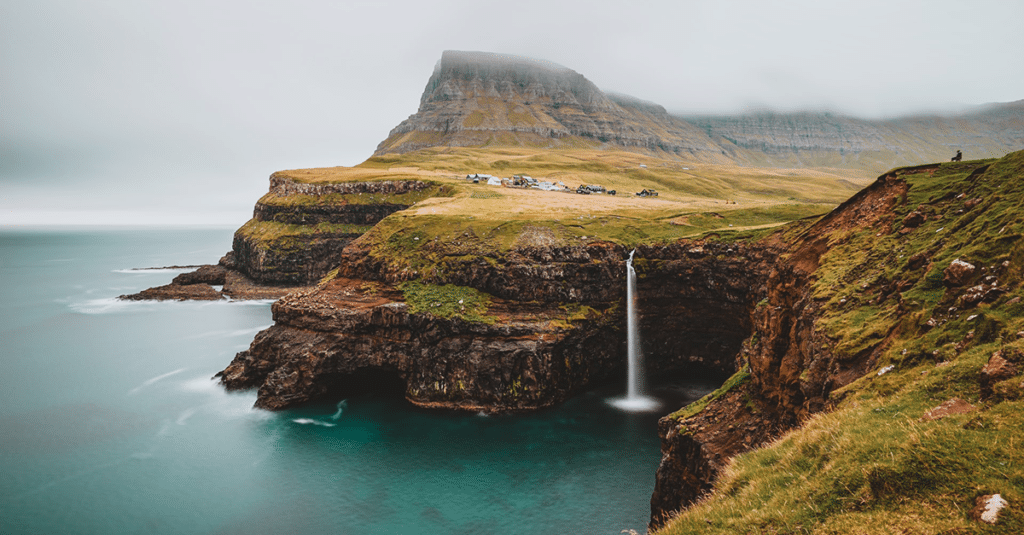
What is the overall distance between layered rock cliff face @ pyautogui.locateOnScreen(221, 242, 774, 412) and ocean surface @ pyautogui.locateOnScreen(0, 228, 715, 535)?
2595 mm

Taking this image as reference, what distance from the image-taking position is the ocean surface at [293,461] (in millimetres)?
33531

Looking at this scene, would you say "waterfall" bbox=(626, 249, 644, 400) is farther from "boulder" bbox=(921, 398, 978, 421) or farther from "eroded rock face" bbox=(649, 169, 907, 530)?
"boulder" bbox=(921, 398, 978, 421)

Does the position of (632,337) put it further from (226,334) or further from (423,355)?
(226,334)

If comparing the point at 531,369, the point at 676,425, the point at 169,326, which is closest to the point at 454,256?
the point at 531,369

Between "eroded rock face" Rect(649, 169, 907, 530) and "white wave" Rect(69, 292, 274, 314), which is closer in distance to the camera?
"eroded rock face" Rect(649, 169, 907, 530)

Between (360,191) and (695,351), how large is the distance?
291 ft

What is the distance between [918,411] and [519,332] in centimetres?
4053

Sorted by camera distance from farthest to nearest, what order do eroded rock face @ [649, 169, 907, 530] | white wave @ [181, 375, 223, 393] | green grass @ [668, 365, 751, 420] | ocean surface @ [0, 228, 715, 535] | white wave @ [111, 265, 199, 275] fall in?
white wave @ [111, 265, 199, 275] → white wave @ [181, 375, 223, 393] → ocean surface @ [0, 228, 715, 535] → green grass @ [668, 365, 751, 420] → eroded rock face @ [649, 169, 907, 530]

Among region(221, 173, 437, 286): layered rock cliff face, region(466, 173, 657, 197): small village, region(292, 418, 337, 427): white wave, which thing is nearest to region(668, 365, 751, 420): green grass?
region(292, 418, 337, 427): white wave

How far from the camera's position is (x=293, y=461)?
41.3 meters

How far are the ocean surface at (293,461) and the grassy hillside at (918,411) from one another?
21.1m

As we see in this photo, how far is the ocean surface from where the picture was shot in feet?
110

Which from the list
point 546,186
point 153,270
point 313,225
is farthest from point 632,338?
point 153,270

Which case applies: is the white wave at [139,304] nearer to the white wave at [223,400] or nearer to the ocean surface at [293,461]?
the ocean surface at [293,461]
